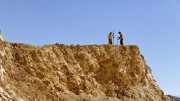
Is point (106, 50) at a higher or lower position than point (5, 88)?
higher

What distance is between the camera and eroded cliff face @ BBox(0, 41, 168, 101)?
27.9m

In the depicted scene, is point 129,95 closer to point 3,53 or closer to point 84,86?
point 84,86

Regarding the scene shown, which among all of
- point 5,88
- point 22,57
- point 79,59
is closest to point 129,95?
point 79,59

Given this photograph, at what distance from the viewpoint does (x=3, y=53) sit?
27.9 meters

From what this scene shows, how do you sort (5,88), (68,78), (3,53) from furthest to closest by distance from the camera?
(68,78) → (3,53) → (5,88)

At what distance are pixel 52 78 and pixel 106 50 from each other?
24.2ft

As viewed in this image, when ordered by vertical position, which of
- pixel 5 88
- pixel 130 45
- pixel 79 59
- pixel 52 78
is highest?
→ pixel 130 45

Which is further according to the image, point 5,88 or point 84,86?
point 84,86

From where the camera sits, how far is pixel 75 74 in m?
33.3

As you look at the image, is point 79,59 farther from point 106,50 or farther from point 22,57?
point 22,57

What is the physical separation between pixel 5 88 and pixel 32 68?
5.08 metres

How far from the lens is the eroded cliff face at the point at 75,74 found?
91.7 ft

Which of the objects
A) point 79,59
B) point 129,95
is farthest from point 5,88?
point 129,95

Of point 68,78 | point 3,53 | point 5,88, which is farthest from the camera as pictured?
point 68,78
